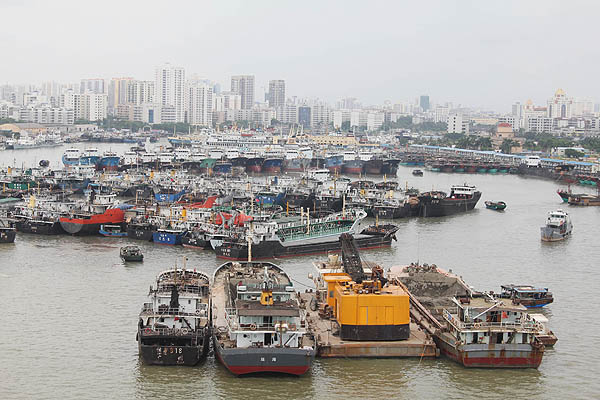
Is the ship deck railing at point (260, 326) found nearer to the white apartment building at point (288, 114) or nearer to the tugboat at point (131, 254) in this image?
the tugboat at point (131, 254)

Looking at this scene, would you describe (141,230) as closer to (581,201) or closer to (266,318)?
(266,318)

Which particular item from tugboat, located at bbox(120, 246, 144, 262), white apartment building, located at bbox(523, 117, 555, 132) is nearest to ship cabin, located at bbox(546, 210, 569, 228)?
tugboat, located at bbox(120, 246, 144, 262)

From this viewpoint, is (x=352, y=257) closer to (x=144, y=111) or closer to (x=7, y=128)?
(x=7, y=128)

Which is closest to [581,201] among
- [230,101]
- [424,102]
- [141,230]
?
[141,230]

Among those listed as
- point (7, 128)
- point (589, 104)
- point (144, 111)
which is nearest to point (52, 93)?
point (144, 111)

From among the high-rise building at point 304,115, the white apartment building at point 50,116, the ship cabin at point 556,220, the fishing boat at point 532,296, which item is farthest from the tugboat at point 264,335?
the high-rise building at point 304,115

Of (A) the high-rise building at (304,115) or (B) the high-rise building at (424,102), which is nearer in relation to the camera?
(A) the high-rise building at (304,115)
